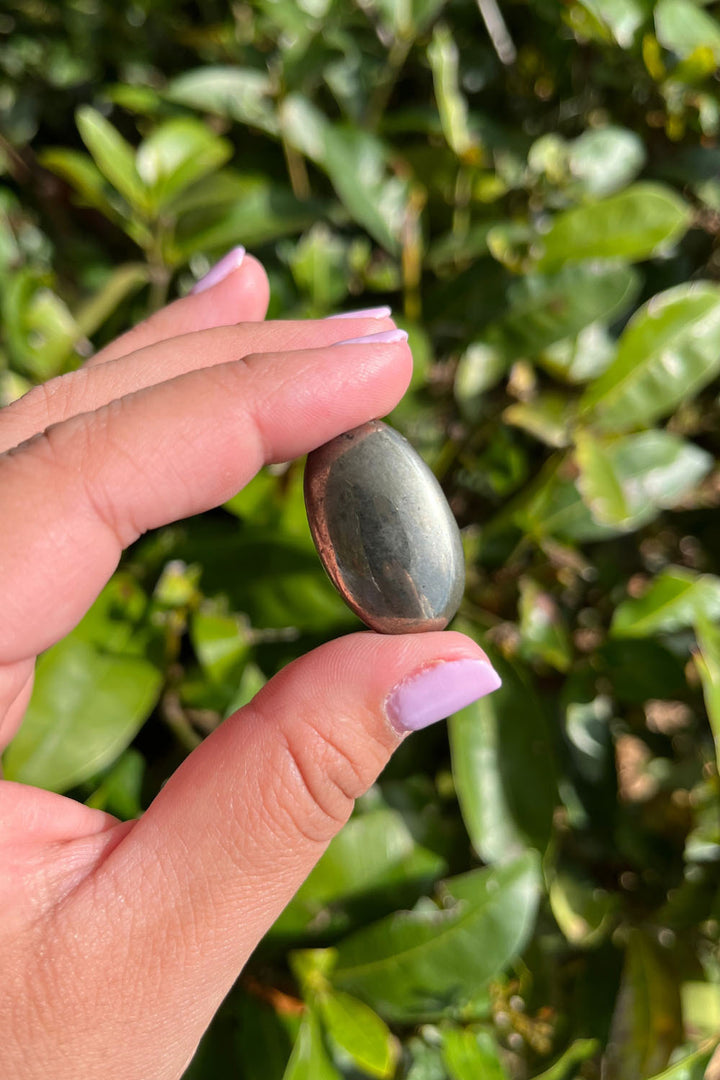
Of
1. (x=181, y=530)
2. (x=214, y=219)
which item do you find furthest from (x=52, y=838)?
(x=214, y=219)

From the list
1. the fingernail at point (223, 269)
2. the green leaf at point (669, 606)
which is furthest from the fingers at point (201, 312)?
the green leaf at point (669, 606)

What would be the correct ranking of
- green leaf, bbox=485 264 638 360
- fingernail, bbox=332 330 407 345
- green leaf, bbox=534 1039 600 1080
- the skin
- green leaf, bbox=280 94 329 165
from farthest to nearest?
green leaf, bbox=280 94 329 165
green leaf, bbox=485 264 638 360
green leaf, bbox=534 1039 600 1080
fingernail, bbox=332 330 407 345
the skin

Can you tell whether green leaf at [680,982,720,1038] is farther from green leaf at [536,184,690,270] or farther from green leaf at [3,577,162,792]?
green leaf at [536,184,690,270]

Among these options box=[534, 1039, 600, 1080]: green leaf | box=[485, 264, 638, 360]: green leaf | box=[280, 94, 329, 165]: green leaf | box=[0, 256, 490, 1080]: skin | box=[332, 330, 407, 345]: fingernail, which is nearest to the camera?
box=[0, 256, 490, 1080]: skin

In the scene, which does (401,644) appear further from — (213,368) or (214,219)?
(214,219)

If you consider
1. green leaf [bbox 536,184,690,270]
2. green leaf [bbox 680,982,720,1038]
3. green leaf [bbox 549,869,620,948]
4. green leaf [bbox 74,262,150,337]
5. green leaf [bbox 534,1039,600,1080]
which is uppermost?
green leaf [bbox 74,262,150,337]

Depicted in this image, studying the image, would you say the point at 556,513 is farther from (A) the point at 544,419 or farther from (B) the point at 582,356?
(B) the point at 582,356

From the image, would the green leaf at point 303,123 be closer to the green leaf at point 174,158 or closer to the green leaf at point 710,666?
the green leaf at point 174,158

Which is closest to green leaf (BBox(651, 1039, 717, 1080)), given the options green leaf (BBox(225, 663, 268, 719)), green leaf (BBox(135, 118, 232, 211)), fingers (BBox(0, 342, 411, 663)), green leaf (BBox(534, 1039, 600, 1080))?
green leaf (BBox(534, 1039, 600, 1080))
